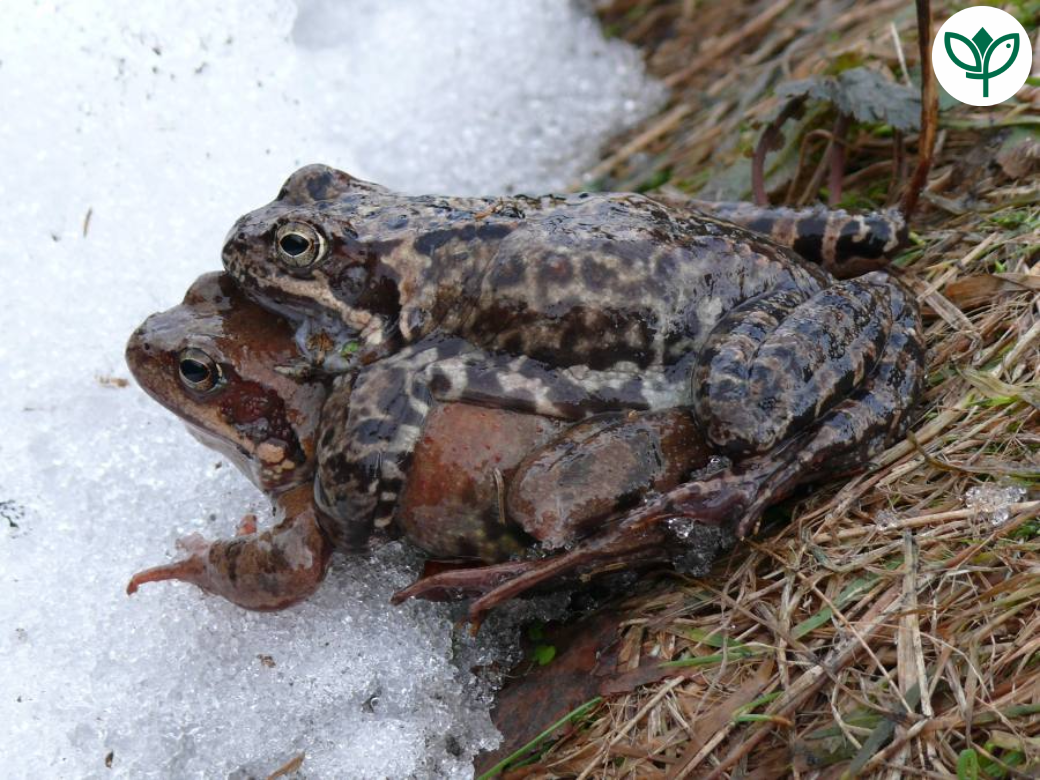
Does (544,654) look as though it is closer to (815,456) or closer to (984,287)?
(815,456)

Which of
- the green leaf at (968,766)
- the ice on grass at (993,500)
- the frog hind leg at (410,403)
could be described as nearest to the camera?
the green leaf at (968,766)

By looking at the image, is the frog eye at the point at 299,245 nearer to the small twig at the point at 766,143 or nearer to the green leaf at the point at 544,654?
the green leaf at the point at 544,654

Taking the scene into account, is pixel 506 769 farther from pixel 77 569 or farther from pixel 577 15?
pixel 577 15

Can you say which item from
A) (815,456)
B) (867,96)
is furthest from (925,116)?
(815,456)

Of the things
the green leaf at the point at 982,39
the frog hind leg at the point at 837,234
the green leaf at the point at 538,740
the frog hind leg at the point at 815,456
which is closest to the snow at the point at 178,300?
the green leaf at the point at 538,740

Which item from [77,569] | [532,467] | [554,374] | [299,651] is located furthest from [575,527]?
[77,569]

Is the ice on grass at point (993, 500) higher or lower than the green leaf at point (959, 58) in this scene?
lower
